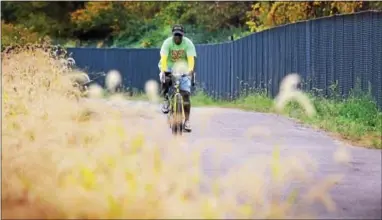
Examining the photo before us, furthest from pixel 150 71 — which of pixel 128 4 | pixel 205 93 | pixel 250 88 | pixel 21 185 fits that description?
pixel 21 185

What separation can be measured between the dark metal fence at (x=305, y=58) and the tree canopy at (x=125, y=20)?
3.22 metres

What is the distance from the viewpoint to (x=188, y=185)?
20.8 ft

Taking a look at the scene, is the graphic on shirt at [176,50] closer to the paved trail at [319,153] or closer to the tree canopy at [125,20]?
the paved trail at [319,153]

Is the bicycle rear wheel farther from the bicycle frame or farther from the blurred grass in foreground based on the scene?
the blurred grass in foreground

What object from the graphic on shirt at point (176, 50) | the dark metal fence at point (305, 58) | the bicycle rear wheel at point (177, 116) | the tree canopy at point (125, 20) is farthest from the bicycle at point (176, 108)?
the tree canopy at point (125, 20)

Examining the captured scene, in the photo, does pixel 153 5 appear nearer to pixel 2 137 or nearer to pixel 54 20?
pixel 54 20

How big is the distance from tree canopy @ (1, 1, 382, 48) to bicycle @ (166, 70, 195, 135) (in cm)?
1668

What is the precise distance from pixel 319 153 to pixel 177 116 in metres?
3.25

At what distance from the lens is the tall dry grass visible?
5.82 metres

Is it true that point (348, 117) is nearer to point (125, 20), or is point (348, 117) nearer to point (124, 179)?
point (124, 179)

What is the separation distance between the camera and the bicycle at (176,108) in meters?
11.4

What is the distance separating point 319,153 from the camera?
340 inches

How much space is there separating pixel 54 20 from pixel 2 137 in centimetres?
2832

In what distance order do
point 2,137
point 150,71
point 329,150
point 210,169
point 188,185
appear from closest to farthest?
point 188,185 < point 2,137 < point 210,169 < point 329,150 < point 150,71
